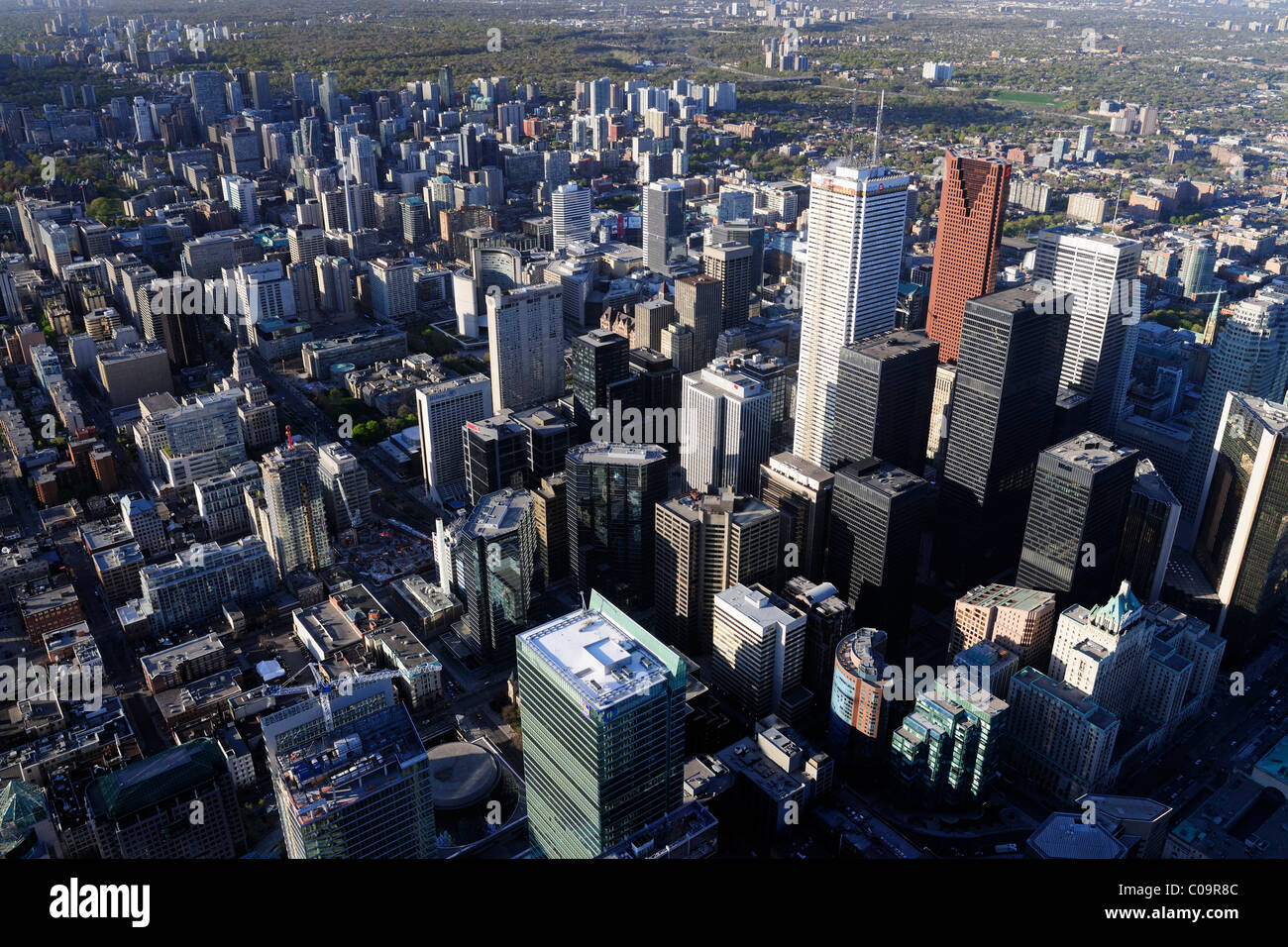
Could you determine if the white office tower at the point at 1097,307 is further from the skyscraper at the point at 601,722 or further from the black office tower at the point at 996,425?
the skyscraper at the point at 601,722

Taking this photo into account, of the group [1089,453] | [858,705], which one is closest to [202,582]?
[858,705]

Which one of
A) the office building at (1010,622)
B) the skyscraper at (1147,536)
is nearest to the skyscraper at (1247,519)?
the skyscraper at (1147,536)

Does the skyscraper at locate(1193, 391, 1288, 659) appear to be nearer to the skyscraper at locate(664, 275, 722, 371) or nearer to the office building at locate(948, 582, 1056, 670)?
the office building at locate(948, 582, 1056, 670)

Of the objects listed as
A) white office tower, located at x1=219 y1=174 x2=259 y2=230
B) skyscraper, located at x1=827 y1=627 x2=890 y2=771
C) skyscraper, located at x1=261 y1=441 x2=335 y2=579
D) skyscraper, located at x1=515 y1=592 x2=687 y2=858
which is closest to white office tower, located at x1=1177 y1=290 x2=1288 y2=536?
skyscraper, located at x1=827 y1=627 x2=890 y2=771

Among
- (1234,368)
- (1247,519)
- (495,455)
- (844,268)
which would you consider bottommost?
(495,455)

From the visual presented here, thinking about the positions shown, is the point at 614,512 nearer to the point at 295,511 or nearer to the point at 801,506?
the point at 801,506
